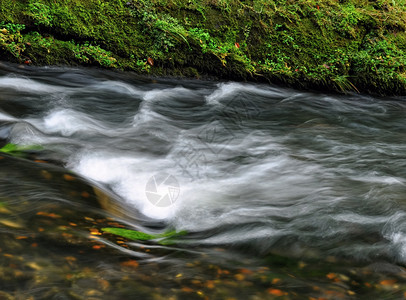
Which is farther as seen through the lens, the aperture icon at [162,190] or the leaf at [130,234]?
the aperture icon at [162,190]

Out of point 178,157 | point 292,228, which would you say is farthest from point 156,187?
point 292,228

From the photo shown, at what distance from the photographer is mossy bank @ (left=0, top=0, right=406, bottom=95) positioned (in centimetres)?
659

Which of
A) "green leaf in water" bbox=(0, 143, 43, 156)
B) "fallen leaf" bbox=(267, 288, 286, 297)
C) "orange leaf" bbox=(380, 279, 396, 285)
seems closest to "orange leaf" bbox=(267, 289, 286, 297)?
"fallen leaf" bbox=(267, 288, 286, 297)

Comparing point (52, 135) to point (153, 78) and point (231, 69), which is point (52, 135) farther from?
point (231, 69)

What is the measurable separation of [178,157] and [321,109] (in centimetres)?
289

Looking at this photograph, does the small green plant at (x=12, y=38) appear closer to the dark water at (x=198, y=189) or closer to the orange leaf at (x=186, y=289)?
the dark water at (x=198, y=189)

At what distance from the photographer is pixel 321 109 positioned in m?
6.48

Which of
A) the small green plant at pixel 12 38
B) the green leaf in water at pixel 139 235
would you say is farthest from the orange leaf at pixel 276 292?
the small green plant at pixel 12 38

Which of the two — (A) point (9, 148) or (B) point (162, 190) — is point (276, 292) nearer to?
(B) point (162, 190)

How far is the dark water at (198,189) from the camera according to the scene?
2076 mm

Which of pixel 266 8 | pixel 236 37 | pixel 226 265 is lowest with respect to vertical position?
pixel 226 265

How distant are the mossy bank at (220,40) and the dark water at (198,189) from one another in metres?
0.32

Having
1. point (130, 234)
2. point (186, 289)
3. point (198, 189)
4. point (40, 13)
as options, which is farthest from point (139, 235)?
point (40, 13)

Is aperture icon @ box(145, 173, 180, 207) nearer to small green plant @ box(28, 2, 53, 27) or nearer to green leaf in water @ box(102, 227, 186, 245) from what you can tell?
green leaf in water @ box(102, 227, 186, 245)
